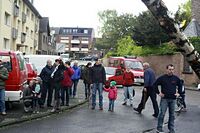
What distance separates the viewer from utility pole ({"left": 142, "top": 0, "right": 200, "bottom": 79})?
319 centimetres

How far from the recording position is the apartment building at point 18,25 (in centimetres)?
3388

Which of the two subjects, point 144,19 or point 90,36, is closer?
point 144,19

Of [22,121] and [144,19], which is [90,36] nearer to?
[144,19]

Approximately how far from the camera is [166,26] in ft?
10.5

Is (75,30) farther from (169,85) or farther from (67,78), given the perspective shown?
(169,85)

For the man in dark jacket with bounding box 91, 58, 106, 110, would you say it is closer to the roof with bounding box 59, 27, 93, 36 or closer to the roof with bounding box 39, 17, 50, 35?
the roof with bounding box 39, 17, 50, 35

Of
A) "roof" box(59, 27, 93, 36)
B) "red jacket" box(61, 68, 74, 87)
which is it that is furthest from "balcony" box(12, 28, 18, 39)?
"roof" box(59, 27, 93, 36)

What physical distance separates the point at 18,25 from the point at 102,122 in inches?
1220

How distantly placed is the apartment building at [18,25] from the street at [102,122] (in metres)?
20.8

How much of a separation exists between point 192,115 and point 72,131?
568 cm

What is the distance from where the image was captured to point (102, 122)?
1191 centimetres

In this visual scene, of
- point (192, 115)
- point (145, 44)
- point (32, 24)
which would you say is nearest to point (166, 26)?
point (192, 115)

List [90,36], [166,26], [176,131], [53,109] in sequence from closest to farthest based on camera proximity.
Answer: [166,26], [176,131], [53,109], [90,36]

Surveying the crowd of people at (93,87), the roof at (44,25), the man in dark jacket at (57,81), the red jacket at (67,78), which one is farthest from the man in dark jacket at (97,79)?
the roof at (44,25)
